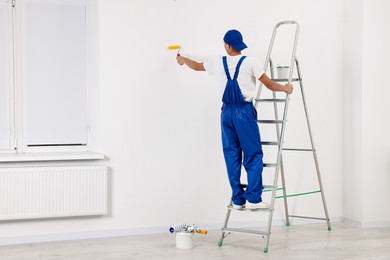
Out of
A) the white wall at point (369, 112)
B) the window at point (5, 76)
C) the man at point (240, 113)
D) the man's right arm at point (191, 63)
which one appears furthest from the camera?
the white wall at point (369, 112)

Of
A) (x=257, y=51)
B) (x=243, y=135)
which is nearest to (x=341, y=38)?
(x=257, y=51)

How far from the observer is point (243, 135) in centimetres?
466

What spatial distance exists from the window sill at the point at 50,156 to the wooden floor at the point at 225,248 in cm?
70

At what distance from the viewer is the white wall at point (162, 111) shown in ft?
17.0

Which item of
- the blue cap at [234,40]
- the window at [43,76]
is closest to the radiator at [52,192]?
the window at [43,76]

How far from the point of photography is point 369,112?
5.71 meters

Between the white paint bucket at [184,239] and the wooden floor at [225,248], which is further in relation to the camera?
the white paint bucket at [184,239]

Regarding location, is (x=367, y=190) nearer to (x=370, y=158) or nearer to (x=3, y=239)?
(x=370, y=158)

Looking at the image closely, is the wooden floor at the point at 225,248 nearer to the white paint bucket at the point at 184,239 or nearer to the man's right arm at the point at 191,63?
the white paint bucket at the point at 184,239

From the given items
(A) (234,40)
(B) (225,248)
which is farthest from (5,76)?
(B) (225,248)

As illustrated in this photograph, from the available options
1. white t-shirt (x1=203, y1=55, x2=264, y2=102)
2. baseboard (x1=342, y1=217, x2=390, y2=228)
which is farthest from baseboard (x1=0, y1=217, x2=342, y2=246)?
white t-shirt (x1=203, y1=55, x2=264, y2=102)

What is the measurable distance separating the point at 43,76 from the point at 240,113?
184 cm

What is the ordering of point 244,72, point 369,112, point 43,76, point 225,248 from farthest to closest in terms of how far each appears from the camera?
point 369,112
point 43,76
point 225,248
point 244,72

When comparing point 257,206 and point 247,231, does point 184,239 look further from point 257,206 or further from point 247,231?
point 257,206
